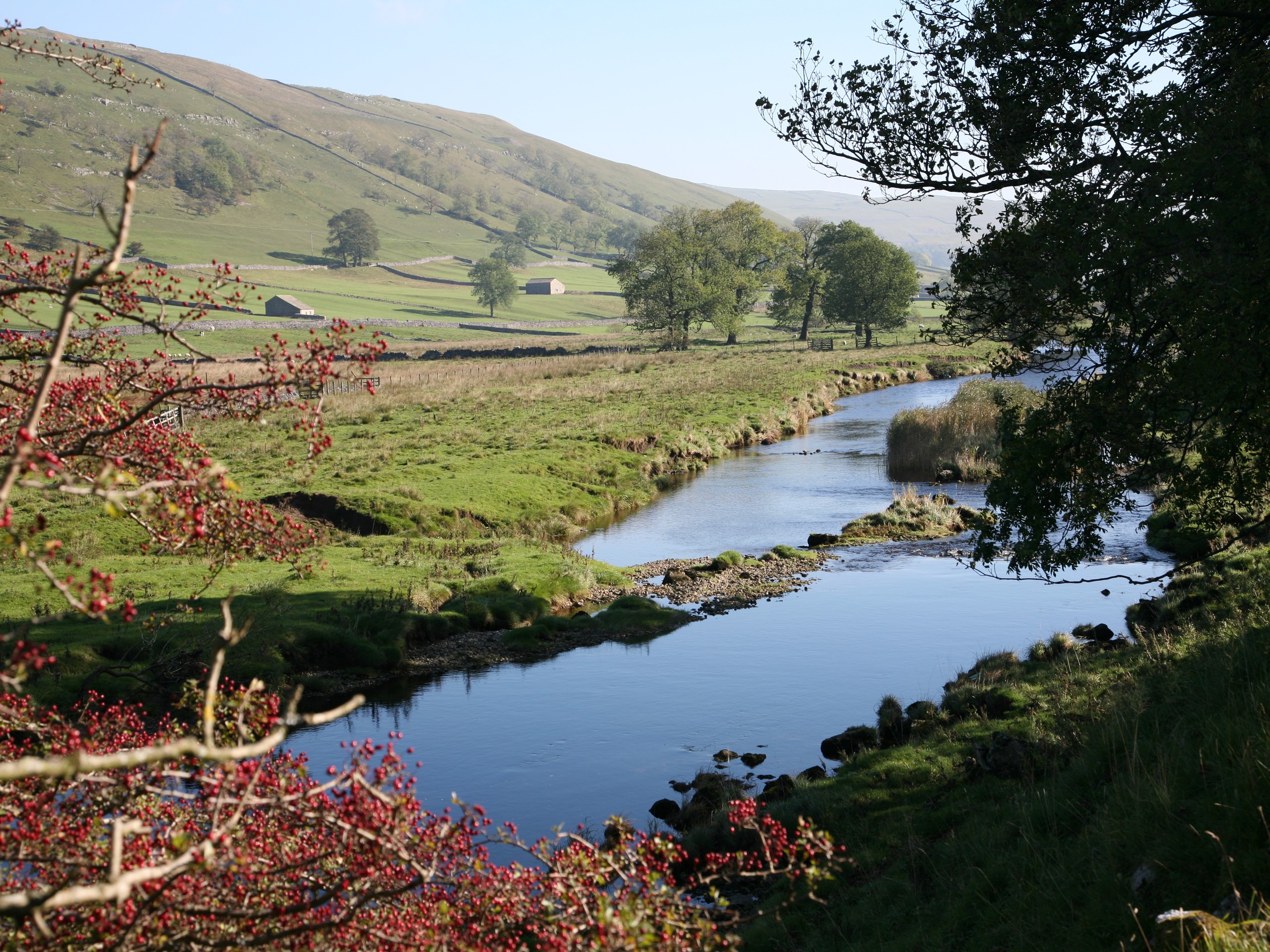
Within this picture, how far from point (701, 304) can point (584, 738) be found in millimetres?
87127

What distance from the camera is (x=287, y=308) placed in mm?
140750

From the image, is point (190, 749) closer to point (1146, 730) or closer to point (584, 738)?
point (1146, 730)

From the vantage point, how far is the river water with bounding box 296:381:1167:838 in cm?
1580

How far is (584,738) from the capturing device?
17.4 meters

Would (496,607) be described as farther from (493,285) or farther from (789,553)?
(493,285)

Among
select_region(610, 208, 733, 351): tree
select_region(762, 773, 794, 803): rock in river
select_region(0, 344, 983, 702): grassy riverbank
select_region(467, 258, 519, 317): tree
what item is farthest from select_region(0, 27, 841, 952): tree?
select_region(467, 258, 519, 317): tree

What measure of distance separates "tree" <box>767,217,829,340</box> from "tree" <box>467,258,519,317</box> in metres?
67.5

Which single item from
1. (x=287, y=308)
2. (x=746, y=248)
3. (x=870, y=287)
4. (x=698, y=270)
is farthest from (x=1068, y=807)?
(x=287, y=308)

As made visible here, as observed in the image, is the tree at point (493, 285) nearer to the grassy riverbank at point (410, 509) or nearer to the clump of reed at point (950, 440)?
the grassy riverbank at point (410, 509)

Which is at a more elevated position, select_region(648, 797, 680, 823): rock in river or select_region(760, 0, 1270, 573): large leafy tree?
select_region(760, 0, 1270, 573): large leafy tree

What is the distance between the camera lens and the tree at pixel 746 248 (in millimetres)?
109000

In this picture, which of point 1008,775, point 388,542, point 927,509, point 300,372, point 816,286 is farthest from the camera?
point 816,286

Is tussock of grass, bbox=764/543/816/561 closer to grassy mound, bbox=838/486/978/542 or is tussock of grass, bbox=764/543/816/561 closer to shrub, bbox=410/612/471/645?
grassy mound, bbox=838/486/978/542

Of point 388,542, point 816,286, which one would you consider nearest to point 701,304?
point 816,286
